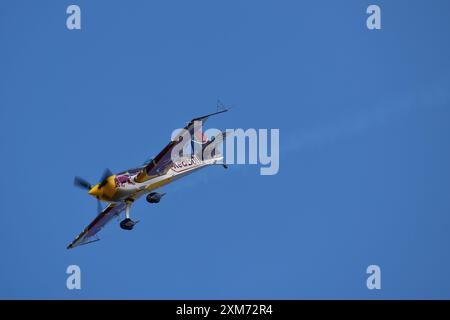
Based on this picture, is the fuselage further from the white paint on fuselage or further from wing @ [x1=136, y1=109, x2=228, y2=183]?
wing @ [x1=136, y1=109, x2=228, y2=183]

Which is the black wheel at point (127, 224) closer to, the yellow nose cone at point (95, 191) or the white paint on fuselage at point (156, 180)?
the white paint on fuselage at point (156, 180)

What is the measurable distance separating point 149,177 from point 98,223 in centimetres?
501

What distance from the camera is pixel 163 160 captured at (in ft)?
138

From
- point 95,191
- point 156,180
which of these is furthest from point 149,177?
point 95,191

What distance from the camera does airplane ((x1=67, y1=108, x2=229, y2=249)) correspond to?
41.1 meters

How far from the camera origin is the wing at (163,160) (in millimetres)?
41031

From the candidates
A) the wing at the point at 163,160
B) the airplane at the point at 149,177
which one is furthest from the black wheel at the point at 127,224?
the wing at the point at 163,160

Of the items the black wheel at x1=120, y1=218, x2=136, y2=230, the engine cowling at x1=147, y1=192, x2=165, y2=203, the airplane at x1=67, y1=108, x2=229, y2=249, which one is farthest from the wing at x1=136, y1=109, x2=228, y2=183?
the black wheel at x1=120, y1=218, x2=136, y2=230

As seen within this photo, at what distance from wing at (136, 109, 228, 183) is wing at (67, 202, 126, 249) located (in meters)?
3.65

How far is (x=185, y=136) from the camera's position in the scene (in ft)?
136
